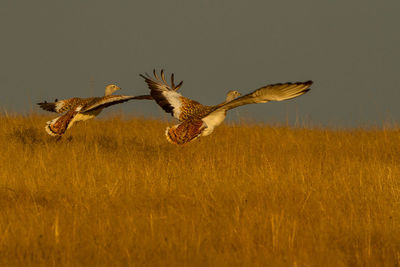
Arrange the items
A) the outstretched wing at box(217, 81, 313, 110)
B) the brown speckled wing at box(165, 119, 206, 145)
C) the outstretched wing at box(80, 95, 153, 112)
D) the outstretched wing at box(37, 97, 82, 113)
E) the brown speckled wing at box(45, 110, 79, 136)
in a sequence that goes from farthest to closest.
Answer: the outstretched wing at box(37, 97, 82, 113)
the brown speckled wing at box(45, 110, 79, 136)
the outstretched wing at box(80, 95, 153, 112)
the brown speckled wing at box(165, 119, 206, 145)
the outstretched wing at box(217, 81, 313, 110)

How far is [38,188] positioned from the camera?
6719 millimetres

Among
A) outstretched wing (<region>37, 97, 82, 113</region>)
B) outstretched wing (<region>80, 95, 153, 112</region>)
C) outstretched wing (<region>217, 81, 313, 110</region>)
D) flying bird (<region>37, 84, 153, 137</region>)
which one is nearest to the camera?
outstretched wing (<region>217, 81, 313, 110</region>)

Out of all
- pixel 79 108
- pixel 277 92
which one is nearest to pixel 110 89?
pixel 79 108

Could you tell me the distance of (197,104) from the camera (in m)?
8.75

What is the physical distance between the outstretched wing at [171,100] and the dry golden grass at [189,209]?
2.55 feet

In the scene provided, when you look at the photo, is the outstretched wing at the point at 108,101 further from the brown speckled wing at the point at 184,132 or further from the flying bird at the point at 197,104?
the brown speckled wing at the point at 184,132

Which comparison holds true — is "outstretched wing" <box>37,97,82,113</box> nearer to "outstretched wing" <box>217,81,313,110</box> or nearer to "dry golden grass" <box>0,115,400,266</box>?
"dry golden grass" <box>0,115,400,266</box>

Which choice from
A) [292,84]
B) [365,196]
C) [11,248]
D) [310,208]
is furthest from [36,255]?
[365,196]

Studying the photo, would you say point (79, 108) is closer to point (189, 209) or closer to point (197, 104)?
point (197, 104)

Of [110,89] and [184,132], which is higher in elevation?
[110,89]

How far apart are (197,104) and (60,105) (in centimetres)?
279

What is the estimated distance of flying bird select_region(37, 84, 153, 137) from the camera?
30.1 ft

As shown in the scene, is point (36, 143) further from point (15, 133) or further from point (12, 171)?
point (12, 171)

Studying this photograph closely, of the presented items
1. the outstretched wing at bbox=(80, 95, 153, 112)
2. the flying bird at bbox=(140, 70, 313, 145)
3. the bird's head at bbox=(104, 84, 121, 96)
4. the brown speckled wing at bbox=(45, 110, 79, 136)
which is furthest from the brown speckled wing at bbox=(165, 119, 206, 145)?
the bird's head at bbox=(104, 84, 121, 96)
